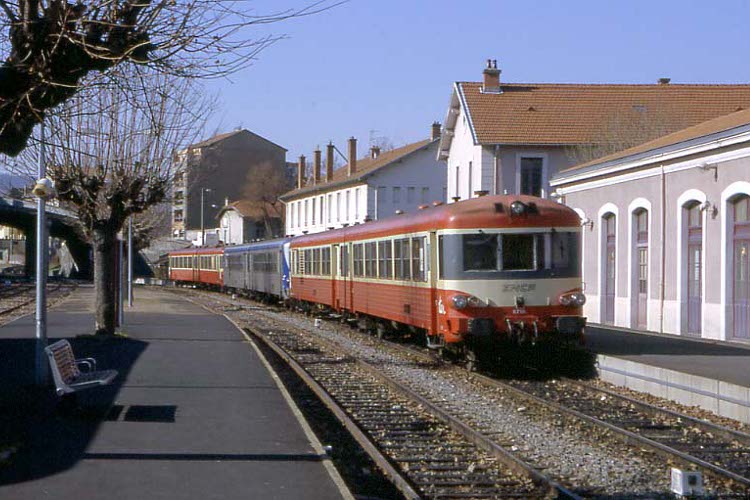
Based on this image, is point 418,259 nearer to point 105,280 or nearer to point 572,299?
point 572,299

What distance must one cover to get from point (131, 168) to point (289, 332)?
24.4 feet

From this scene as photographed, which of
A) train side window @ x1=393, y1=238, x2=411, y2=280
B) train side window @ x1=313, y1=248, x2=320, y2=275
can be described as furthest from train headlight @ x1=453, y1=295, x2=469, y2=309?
train side window @ x1=313, y1=248, x2=320, y2=275

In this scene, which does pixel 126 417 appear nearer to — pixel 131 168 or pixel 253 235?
pixel 131 168

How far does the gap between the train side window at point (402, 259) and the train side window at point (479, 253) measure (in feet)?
8.99

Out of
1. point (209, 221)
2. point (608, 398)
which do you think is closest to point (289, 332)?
point (608, 398)

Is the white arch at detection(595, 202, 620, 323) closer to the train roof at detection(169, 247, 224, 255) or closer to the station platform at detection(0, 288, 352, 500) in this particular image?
the station platform at detection(0, 288, 352, 500)

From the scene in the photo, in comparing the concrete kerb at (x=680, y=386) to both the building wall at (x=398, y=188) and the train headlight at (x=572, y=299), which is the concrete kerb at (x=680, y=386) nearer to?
the train headlight at (x=572, y=299)

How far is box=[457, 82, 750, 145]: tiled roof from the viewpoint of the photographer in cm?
4097

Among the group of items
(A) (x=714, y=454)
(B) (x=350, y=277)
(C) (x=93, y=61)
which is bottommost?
(A) (x=714, y=454)

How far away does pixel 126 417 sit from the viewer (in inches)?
460

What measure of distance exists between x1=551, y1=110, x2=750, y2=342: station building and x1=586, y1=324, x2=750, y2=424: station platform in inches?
58.2

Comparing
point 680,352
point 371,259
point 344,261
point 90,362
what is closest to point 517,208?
point 680,352

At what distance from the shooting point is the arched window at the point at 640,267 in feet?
87.6

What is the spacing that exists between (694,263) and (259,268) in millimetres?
25076
